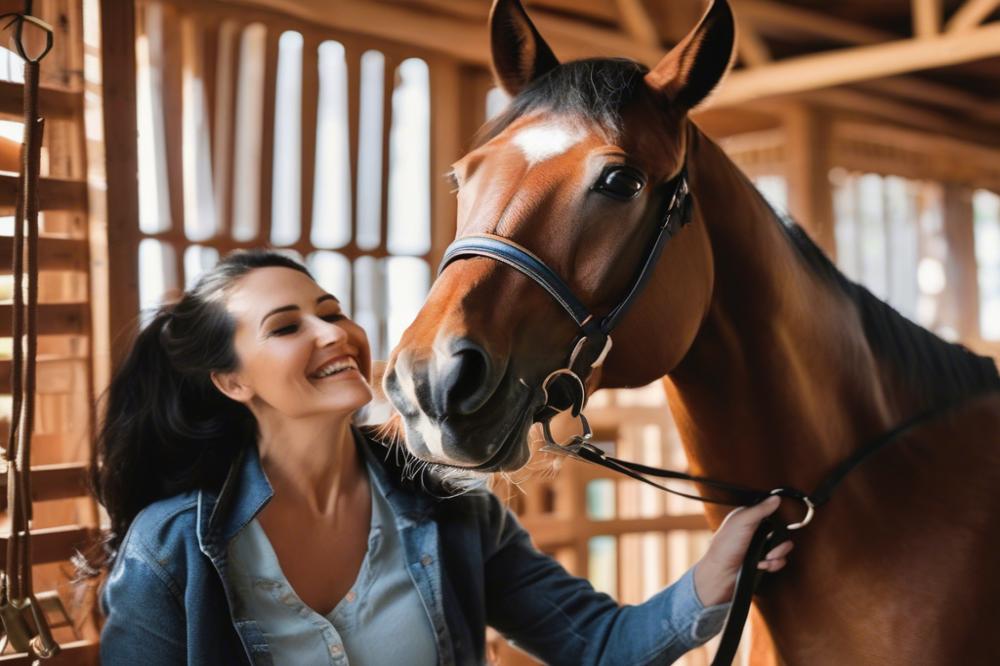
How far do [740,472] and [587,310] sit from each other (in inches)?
14.8

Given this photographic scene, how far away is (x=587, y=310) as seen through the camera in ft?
3.90

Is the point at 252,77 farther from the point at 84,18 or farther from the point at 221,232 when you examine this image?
the point at 84,18

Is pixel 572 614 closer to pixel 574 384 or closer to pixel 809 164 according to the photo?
pixel 574 384

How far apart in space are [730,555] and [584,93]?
695mm

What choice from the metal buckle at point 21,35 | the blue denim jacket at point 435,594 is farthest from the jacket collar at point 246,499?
the metal buckle at point 21,35

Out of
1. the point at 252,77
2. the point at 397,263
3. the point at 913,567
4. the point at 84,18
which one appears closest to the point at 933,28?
the point at 397,263

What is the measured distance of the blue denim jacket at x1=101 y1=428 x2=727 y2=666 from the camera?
133 centimetres

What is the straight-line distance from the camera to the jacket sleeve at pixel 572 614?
142 cm

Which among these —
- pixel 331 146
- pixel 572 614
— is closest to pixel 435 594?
pixel 572 614

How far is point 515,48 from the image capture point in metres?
1.44

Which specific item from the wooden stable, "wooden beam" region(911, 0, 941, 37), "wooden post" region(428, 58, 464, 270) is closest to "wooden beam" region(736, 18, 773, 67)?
the wooden stable

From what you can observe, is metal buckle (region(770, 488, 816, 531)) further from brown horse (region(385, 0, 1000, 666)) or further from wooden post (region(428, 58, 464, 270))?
wooden post (region(428, 58, 464, 270))

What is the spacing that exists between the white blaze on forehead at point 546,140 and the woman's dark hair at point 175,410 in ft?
1.92

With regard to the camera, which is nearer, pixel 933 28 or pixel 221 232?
pixel 221 232
